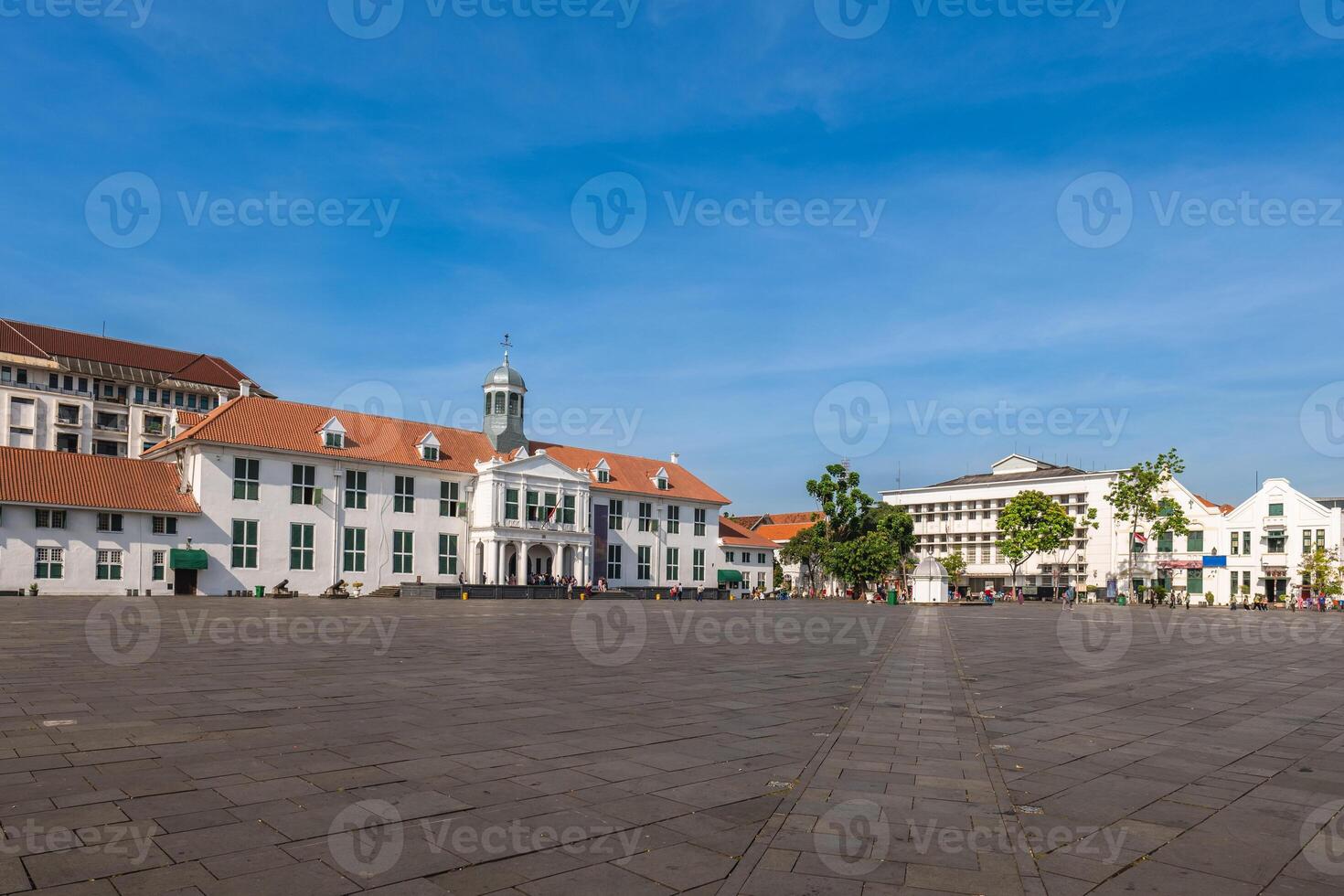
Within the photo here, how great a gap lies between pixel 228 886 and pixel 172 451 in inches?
2436

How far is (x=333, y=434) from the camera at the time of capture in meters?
61.8

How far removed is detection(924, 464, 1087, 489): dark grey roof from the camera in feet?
361

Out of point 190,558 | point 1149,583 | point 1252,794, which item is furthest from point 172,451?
point 1149,583

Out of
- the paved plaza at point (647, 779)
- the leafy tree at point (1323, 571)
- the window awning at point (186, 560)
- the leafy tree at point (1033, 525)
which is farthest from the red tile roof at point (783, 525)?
the paved plaza at point (647, 779)

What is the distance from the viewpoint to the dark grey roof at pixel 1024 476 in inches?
4328

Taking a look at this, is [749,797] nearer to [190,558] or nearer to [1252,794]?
[1252,794]

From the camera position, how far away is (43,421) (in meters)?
84.0

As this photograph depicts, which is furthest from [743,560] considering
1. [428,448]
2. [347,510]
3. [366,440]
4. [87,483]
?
[87,483]

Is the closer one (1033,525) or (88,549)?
(88,549)
